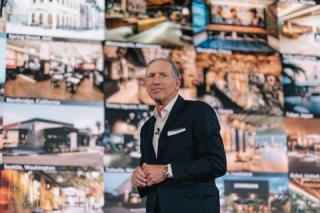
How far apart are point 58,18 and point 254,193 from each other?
1.82 m

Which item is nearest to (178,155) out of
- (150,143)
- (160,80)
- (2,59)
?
(150,143)

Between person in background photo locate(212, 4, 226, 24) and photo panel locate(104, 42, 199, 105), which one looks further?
person in background photo locate(212, 4, 226, 24)

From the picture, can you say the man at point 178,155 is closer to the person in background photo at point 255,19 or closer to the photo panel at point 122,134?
the photo panel at point 122,134

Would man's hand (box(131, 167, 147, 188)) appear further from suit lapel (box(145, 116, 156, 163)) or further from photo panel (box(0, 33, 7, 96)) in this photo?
photo panel (box(0, 33, 7, 96))

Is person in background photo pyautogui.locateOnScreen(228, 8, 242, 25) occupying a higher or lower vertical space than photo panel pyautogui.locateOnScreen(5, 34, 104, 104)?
higher

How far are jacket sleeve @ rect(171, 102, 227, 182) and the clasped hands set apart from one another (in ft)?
0.13

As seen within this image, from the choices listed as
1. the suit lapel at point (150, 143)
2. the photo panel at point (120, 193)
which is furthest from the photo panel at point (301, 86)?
the suit lapel at point (150, 143)

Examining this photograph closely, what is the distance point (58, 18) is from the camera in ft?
13.8

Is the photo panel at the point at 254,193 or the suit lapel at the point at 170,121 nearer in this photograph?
the suit lapel at the point at 170,121

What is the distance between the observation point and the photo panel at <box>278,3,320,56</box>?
15.2 feet

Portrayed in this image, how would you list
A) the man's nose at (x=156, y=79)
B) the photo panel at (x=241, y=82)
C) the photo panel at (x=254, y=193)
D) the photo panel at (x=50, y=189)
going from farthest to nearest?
the photo panel at (x=241, y=82), the photo panel at (x=254, y=193), the photo panel at (x=50, y=189), the man's nose at (x=156, y=79)

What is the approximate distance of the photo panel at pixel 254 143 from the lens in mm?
4336

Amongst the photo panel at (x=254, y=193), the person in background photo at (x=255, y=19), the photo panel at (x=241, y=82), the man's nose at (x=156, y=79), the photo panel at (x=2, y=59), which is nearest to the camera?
the man's nose at (x=156, y=79)

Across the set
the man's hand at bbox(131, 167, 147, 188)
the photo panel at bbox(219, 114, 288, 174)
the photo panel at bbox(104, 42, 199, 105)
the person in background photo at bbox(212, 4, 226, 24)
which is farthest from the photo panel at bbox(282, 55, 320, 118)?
the man's hand at bbox(131, 167, 147, 188)
